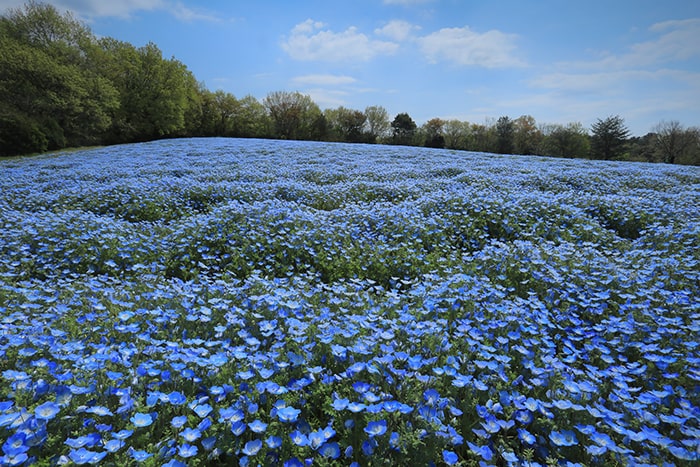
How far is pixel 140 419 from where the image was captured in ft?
5.80

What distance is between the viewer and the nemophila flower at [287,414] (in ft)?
5.96

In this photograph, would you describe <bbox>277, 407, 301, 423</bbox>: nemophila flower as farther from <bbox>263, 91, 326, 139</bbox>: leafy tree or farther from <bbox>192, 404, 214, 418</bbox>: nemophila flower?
<bbox>263, 91, 326, 139</bbox>: leafy tree

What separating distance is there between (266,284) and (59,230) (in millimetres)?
4311

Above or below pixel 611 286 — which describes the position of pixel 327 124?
above

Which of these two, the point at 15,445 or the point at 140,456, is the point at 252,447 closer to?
the point at 140,456

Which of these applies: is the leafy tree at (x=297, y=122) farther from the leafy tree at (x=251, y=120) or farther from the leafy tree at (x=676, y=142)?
the leafy tree at (x=676, y=142)

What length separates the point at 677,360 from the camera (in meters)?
2.63

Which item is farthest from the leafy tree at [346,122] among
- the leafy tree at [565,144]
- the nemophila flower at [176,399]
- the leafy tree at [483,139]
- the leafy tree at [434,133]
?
the nemophila flower at [176,399]

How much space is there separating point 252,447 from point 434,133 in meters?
75.0

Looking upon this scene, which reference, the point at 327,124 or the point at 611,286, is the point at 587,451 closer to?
the point at 611,286

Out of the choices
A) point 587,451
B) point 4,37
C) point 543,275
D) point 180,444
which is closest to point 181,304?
point 180,444

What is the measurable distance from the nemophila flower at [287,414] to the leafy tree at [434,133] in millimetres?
64444

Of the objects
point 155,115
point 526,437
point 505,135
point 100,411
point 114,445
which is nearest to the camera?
point 114,445

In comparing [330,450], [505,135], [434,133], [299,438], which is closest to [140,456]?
[299,438]
